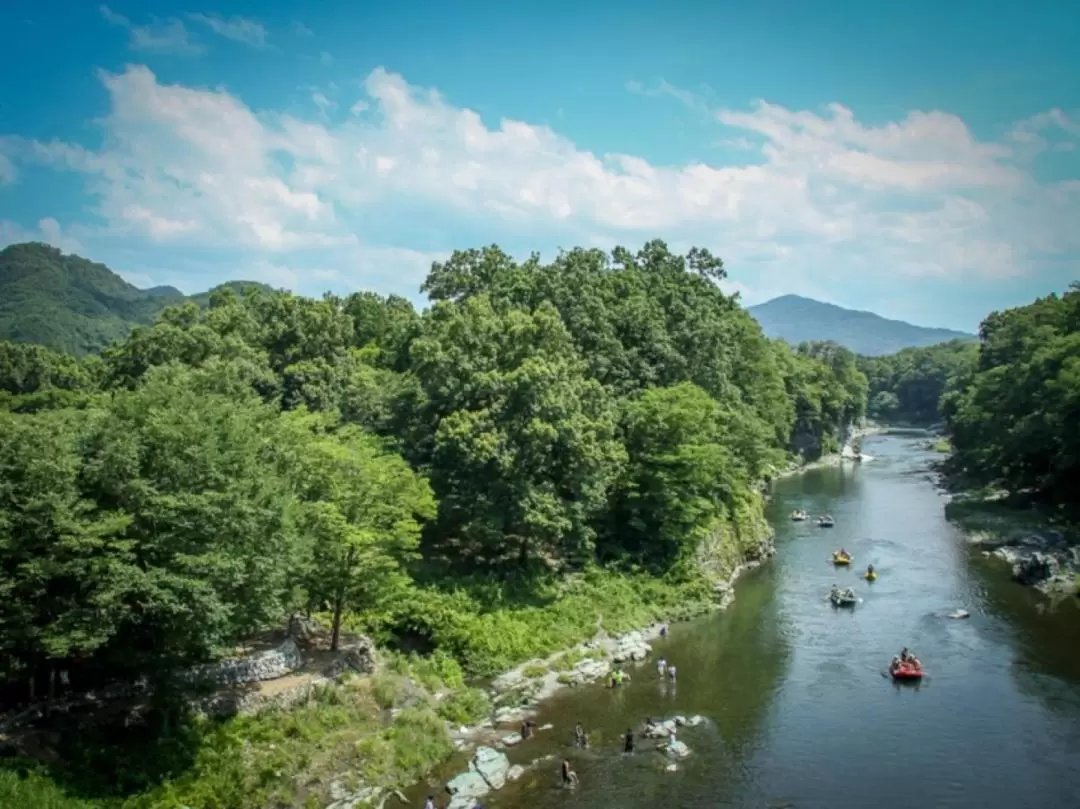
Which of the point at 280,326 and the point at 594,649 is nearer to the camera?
the point at 594,649

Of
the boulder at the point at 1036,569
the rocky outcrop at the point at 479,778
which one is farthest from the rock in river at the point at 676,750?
the boulder at the point at 1036,569

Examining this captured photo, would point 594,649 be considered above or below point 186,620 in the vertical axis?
below

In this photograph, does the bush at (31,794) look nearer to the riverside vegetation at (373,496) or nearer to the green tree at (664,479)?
the riverside vegetation at (373,496)

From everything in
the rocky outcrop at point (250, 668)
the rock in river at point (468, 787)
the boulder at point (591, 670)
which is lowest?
the rock in river at point (468, 787)

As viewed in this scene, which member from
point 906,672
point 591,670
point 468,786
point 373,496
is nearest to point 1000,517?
Answer: point 906,672

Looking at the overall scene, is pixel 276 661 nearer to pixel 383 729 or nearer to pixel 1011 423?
pixel 383 729

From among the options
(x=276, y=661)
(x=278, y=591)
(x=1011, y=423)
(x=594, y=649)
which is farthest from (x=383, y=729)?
(x=1011, y=423)
